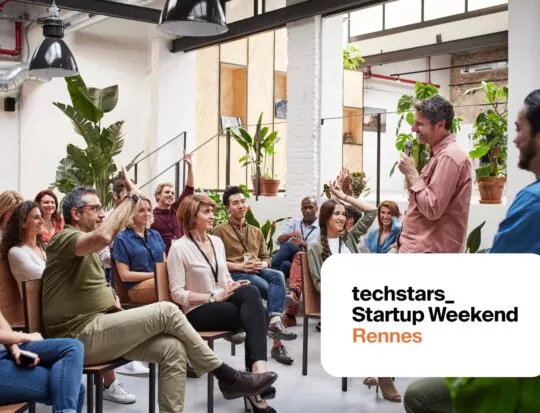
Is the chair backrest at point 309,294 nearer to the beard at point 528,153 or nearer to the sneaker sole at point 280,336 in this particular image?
the sneaker sole at point 280,336

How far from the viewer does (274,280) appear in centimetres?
508

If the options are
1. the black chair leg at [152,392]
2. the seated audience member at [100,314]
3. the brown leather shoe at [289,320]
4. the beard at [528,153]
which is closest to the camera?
the beard at [528,153]

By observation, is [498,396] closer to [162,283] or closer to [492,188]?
[162,283]

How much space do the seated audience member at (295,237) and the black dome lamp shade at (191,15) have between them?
244cm

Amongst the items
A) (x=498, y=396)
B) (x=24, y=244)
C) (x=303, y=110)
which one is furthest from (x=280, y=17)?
(x=498, y=396)

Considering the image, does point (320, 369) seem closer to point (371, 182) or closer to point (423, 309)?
point (423, 309)

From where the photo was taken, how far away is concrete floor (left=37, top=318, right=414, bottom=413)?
12.3 ft

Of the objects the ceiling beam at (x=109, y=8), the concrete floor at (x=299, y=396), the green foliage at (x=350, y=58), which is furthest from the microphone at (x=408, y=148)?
the green foliage at (x=350, y=58)

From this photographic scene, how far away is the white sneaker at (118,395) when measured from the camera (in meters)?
3.80

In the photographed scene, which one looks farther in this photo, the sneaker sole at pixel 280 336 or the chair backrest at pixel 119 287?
the sneaker sole at pixel 280 336

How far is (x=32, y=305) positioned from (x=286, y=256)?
3.49m

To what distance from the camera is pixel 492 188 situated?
248 inches

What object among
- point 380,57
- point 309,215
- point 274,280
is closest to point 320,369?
point 274,280

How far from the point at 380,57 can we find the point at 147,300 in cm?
1153
